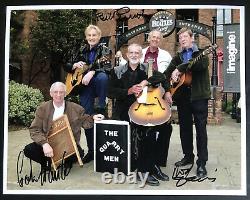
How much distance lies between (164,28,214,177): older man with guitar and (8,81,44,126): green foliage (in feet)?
5.72

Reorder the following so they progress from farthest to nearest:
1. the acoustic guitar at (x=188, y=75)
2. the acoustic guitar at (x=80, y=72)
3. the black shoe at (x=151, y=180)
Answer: the acoustic guitar at (x=80, y=72)
the acoustic guitar at (x=188, y=75)
the black shoe at (x=151, y=180)

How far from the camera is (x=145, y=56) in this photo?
5.39m

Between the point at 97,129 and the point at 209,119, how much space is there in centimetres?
148

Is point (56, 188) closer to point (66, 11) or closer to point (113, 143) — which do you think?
point (113, 143)

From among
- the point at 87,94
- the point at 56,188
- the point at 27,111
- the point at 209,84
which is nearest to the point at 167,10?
the point at 209,84

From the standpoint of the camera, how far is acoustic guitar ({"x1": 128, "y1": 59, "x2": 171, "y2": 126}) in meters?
5.29

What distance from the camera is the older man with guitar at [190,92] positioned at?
211 inches

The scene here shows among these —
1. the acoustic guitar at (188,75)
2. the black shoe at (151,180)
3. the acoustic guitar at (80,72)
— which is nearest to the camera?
the black shoe at (151,180)

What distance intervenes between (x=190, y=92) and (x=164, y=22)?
3.25 feet

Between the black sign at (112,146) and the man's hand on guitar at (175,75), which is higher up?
the man's hand on guitar at (175,75)

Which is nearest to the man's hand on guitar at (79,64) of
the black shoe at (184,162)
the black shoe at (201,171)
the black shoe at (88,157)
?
the black shoe at (88,157)
